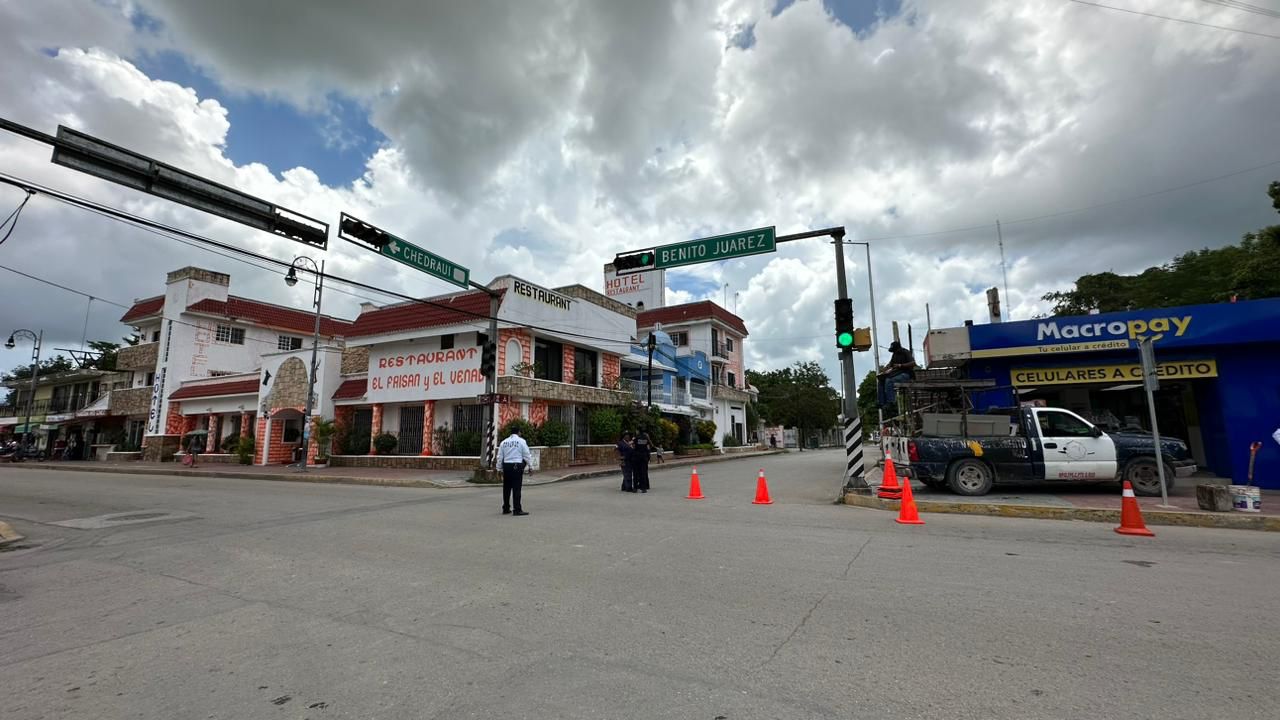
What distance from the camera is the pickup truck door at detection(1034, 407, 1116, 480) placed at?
1182 centimetres

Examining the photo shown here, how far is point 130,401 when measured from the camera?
122 feet

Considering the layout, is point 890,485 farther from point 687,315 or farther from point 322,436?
point 687,315

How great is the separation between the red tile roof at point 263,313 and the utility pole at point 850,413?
29678 mm

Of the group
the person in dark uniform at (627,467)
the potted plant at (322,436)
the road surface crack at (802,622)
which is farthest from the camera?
the potted plant at (322,436)

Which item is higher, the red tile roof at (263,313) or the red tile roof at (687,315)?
the red tile roof at (687,315)

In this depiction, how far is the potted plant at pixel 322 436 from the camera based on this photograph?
26688 mm

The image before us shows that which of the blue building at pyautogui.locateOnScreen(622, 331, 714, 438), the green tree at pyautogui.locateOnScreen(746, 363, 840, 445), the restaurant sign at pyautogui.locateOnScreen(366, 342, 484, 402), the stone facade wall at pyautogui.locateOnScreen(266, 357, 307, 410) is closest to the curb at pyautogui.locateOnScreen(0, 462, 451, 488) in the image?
the stone facade wall at pyautogui.locateOnScreen(266, 357, 307, 410)

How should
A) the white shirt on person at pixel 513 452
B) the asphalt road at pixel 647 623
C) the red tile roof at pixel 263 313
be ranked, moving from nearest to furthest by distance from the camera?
the asphalt road at pixel 647 623
the white shirt on person at pixel 513 452
the red tile roof at pixel 263 313

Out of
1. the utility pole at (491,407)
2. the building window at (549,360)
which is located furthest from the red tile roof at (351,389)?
the utility pole at (491,407)

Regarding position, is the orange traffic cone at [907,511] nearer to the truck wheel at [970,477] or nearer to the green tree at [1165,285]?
the truck wheel at [970,477]

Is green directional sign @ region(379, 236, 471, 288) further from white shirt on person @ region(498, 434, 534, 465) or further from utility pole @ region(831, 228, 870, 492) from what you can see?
utility pole @ region(831, 228, 870, 492)

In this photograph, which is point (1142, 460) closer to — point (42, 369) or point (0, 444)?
point (0, 444)

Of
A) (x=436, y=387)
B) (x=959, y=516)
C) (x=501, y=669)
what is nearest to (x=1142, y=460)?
(x=959, y=516)

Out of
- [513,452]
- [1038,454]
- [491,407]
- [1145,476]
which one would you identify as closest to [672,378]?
[491,407]
